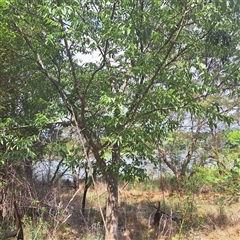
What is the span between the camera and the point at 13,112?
488cm

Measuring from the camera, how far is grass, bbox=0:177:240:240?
4690mm

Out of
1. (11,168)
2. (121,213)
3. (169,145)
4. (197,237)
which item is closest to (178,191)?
(169,145)

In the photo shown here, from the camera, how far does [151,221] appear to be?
6117mm

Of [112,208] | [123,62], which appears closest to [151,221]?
[112,208]

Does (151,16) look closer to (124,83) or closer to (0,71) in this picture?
(124,83)

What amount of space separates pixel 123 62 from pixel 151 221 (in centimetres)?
398

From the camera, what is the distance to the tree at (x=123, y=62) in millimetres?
3000

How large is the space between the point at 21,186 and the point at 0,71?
2.01m

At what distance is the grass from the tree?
3.19ft

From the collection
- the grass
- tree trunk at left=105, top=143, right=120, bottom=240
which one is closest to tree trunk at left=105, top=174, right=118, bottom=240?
tree trunk at left=105, top=143, right=120, bottom=240

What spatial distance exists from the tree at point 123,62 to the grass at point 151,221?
0.97 metres

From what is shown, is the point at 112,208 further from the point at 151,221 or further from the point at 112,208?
the point at 151,221

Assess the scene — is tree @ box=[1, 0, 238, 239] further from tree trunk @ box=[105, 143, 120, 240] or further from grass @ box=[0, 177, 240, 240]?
grass @ box=[0, 177, 240, 240]

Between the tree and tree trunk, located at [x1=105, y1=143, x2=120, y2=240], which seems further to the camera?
tree trunk, located at [x1=105, y1=143, x2=120, y2=240]
